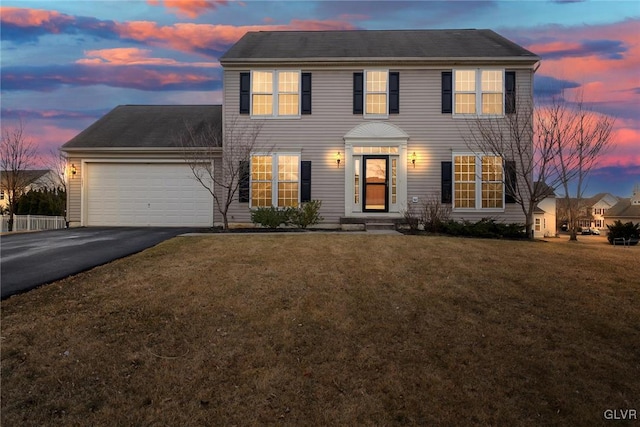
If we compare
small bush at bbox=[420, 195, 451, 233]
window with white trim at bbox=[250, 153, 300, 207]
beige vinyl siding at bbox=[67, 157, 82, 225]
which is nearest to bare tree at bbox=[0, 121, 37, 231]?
beige vinyl siding at bbox=[67, 157, 82, 225]

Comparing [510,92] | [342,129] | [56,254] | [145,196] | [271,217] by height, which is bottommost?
[56,254]

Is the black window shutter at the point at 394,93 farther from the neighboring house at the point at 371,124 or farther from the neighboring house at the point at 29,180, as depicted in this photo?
the neighboring house at the point at 29,180

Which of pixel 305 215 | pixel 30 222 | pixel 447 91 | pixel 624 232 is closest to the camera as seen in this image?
pixel 305 215

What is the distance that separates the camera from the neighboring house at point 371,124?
14289 mm

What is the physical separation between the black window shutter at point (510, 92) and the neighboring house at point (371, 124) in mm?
38

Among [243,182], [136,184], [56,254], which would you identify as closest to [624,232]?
[243,182]

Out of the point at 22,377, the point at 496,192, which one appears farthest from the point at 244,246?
the point at 496,192

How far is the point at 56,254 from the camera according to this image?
8.62 m

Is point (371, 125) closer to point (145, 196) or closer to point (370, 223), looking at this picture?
point (370, 223)

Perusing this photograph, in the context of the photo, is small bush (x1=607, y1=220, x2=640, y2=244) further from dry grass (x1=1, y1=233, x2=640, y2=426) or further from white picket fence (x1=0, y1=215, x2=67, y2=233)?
white picket fence (x1=0, y1=215, x2=67, y2=233)

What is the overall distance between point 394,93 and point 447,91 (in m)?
2.01

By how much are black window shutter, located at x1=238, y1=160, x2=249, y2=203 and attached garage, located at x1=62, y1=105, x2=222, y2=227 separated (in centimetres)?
137

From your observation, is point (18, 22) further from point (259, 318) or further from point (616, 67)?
point (616, 67)

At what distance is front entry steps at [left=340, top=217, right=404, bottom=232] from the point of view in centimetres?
1355
